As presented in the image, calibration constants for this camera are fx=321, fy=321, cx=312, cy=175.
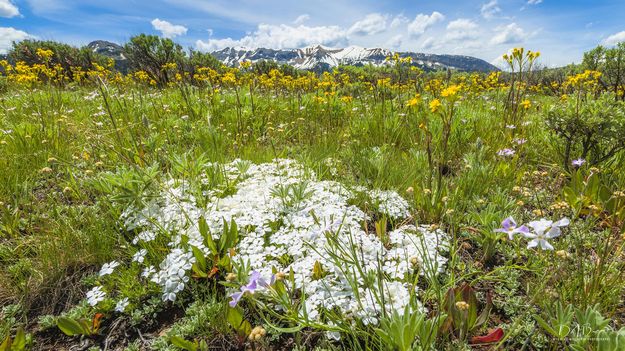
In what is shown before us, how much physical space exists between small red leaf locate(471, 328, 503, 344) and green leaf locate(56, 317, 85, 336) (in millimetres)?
2005

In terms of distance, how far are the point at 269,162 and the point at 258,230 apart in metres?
1.39

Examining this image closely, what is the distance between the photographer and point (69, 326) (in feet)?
5.52

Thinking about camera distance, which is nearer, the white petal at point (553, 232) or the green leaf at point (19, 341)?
the white petal at point (553, 232)

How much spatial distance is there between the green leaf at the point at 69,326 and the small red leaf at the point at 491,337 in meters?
2.00

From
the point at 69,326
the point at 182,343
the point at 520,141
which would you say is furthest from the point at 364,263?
the point at 520,141

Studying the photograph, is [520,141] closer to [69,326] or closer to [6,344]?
[69,326]

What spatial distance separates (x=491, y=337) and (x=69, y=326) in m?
2.11

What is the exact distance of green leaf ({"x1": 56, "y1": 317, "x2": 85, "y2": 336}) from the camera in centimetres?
166

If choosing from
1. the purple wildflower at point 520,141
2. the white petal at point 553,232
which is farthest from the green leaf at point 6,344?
the purple wildflower at point 520,141

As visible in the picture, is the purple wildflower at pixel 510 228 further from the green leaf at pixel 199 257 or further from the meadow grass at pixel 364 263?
the green leaf at pixel 199 257

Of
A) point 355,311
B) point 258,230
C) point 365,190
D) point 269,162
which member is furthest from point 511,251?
point 269,162

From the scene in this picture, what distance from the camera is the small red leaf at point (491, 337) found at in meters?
1.48

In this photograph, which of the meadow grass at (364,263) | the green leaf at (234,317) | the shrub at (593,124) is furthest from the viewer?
the shrub at (593,124)

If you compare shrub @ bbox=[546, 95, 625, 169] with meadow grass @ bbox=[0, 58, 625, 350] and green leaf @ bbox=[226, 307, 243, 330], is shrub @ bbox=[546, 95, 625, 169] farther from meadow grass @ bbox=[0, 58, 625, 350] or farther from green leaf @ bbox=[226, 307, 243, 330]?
green leaf @ bbox=[226, 307, 243, 330]
